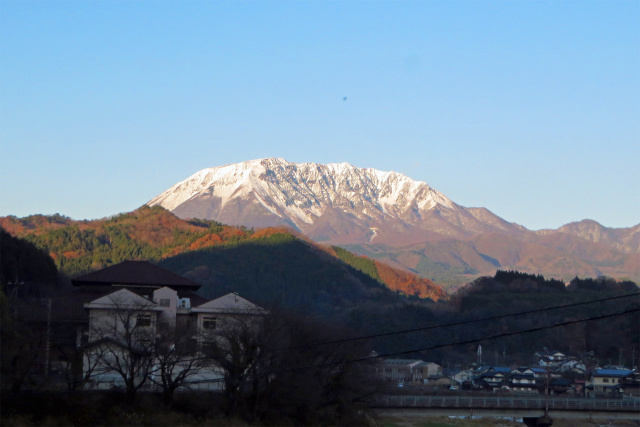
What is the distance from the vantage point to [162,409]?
3916 cm

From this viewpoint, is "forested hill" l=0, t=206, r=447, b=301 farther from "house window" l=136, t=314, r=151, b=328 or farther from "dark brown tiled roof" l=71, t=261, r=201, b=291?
"house window" l=136, t=314, r=151, b=328

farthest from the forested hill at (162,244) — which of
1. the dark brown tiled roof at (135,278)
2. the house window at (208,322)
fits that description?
the house window at (208,322)

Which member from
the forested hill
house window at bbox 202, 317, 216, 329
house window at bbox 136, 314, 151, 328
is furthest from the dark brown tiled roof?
the forested hill

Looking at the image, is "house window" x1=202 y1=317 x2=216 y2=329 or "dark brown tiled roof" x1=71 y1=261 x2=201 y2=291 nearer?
"house window" x1=202 y1=317 x2=216 y2=329

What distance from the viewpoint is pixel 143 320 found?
42781mm

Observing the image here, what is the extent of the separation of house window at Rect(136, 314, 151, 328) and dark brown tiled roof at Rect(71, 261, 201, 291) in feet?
24.3

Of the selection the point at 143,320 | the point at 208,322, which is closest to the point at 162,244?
the point at 208,322

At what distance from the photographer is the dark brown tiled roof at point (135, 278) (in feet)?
167

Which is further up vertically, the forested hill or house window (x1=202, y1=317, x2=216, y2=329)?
the forested hill

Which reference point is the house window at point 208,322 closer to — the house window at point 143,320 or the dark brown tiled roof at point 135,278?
the house window at point 143,320

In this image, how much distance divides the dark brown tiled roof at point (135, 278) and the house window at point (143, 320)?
741 cm

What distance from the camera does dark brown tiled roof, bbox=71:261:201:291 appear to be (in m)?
50.9

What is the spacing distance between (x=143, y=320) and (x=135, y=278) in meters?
9.13

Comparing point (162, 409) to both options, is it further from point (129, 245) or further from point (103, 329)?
point (129, 245)
